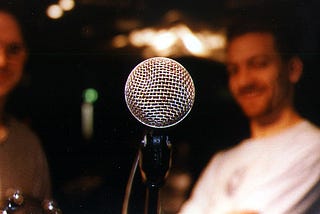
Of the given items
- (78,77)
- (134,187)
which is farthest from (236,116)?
(78,77)

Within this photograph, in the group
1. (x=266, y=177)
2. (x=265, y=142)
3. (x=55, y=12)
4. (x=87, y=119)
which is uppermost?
(x=55, y=12)

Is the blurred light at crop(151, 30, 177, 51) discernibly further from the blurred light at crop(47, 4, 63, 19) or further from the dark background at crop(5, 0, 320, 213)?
the blurred light at crop(47, 4, 63, 19)

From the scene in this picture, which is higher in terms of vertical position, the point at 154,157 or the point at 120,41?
the point at 120,41

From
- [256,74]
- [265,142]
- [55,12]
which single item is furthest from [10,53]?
[265,142]

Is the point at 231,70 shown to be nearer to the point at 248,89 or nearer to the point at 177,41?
the point at 248,89

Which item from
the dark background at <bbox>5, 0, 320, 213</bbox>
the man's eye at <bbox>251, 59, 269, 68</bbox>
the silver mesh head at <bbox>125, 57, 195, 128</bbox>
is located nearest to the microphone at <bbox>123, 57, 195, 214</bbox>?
the silver mesh head at <bbox>125, 57, 195, 128</bbox>

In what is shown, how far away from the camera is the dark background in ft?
9.23

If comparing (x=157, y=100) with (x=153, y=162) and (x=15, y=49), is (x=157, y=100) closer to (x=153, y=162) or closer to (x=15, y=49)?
(x=153, y=162)

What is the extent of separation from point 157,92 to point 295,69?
1.07 m

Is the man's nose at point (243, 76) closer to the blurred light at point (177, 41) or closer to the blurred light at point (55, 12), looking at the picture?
the blurred light at point (177, 41)

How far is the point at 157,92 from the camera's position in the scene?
1949 mm

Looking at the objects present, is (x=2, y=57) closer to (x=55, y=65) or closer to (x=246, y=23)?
(x=55, y=65)

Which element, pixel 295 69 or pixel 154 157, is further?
pixel 295 69

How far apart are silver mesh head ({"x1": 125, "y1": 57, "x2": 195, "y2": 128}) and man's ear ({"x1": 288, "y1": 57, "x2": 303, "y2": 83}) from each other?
3.25ft
